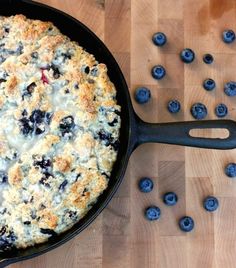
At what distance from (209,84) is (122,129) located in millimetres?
398

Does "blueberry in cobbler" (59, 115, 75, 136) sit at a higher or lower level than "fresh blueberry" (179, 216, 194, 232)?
higher

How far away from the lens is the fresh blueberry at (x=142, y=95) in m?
1.68

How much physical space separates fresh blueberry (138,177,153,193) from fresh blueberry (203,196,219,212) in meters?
0.20

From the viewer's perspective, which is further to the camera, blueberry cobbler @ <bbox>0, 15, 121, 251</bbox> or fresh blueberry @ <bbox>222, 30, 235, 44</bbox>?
fresh blueberry @ <bbox>222, 30, 235, 44</bbox>

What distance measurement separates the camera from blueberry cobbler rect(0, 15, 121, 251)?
1.38m

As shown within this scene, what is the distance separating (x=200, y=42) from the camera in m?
1.76

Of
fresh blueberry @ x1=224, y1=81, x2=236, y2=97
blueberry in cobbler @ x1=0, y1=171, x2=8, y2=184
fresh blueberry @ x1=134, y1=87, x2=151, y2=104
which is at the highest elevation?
fresh blueberry @ x1=224, y1=81, x2=236, y2=97

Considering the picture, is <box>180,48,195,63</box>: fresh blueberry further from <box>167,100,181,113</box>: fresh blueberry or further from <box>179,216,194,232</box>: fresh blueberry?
<box>179,216,194,232</box>: fresh blueberry

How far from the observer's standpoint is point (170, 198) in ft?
5.47

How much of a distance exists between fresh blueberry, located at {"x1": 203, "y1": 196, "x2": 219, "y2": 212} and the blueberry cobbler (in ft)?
1.34

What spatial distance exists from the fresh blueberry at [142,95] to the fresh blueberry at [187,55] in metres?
0.17

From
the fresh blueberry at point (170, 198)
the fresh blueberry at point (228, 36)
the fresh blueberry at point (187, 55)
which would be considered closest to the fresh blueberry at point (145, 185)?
the fresh blueberry at point (170, 198)

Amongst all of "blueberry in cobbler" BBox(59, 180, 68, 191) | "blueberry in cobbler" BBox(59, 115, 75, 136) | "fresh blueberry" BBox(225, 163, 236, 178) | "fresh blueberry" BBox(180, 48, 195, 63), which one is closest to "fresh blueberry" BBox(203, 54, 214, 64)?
"fresh blueberry" BBox(180, 48, 195, 63)

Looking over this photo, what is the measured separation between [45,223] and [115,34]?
70 cm
